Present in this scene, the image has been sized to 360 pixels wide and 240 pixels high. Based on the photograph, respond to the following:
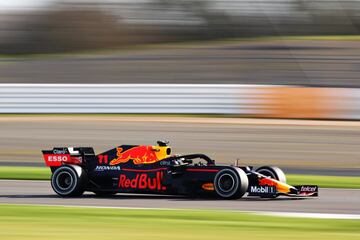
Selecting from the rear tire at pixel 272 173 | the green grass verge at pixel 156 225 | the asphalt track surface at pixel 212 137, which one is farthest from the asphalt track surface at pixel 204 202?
the asphalt track surface at pixel 212 137

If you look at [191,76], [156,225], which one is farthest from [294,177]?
[191,76]

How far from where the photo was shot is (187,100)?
2216 cm

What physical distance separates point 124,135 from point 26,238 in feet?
41.8

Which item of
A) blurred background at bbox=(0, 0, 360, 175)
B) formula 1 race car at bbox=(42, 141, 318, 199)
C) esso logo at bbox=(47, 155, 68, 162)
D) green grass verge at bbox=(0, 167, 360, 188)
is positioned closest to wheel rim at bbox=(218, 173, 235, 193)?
formula 1 race car at bbox=(42, 141, 318, 199)

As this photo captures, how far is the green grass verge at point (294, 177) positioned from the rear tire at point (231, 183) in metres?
3.49

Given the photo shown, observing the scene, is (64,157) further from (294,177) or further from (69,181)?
(294,177)

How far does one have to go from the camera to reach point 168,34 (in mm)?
32344

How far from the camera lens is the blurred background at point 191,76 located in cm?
1973

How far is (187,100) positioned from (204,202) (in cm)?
1082

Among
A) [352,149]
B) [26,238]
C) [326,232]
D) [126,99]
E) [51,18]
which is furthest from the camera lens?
[51,18]

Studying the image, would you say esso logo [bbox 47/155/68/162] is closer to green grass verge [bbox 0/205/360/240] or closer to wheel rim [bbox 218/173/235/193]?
green grass verge [bbox 0/205/360/240]

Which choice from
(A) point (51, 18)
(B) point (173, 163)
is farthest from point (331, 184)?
(A) point (51, 18)

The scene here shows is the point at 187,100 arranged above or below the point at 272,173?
above

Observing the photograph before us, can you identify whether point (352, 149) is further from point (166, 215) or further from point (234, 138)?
point (166, 215)
